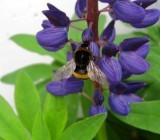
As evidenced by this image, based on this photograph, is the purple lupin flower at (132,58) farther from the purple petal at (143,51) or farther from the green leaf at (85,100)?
the green leaf at (85,100)

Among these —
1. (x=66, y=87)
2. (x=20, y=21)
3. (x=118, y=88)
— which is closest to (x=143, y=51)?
(x=118, y=88)

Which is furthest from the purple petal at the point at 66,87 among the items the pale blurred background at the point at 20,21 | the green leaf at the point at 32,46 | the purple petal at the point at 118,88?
the pale blurred background at the point at 20,21

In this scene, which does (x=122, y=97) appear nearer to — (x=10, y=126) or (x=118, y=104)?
(x=118, y=104)

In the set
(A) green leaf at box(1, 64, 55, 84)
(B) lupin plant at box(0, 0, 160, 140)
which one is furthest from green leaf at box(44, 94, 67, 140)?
(A) green leaf at box(1, 64, 55, 84)

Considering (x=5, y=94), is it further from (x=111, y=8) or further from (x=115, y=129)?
(x=111, y=8)

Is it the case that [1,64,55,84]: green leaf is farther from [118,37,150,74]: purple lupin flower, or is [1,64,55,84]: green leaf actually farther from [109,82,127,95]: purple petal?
[118,37,150,74]: purple lupin flower

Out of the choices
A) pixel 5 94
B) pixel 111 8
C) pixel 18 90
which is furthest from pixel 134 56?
pixel 5 94
